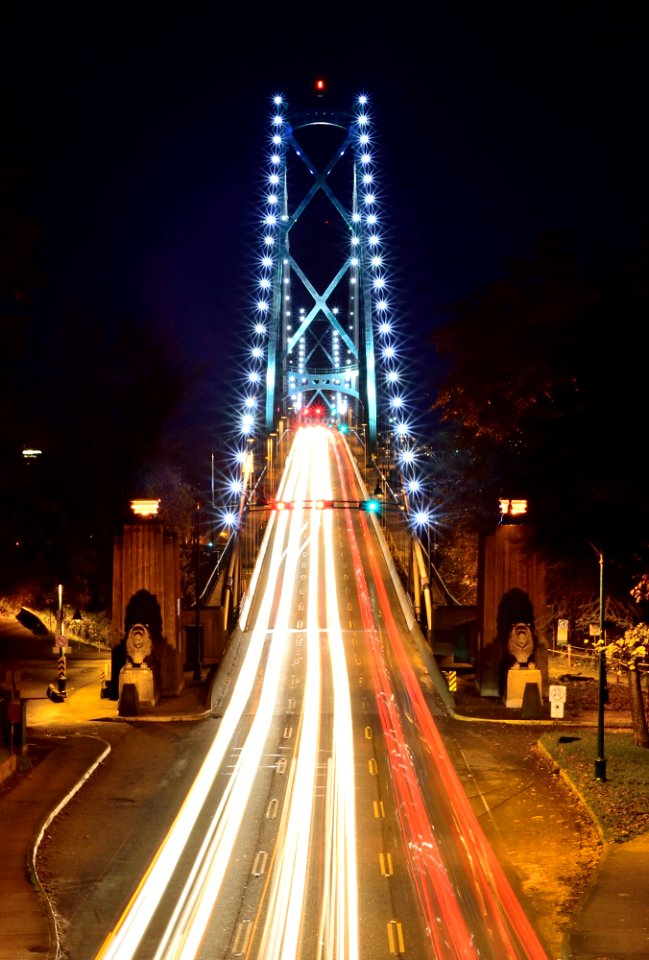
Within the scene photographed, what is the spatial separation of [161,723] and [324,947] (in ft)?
55.0

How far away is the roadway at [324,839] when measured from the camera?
1457 cm

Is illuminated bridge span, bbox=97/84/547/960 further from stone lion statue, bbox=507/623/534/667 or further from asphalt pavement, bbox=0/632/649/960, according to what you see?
stone lion statue, bbox=507/623/534/667

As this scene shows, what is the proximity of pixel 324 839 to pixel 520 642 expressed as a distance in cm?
1486

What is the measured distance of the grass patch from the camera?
19375 millimetres

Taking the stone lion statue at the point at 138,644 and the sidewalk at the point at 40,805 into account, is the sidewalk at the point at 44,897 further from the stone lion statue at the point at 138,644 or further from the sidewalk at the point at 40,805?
the stone lion statue at the point at 138,644

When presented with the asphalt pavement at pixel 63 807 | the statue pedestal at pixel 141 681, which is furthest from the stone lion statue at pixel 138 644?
the asphalt pavement at pixel 63 807

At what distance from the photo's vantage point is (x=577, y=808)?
69.6ft

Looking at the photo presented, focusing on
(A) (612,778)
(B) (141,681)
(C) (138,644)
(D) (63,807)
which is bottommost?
(D) (63,807)

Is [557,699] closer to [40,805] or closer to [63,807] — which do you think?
[63,807]

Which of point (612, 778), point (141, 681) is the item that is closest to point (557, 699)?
point (612, 778)

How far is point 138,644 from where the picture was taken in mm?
33000

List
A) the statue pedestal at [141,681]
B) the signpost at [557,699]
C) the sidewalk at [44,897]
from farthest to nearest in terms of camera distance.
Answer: the statue pedestal at [141,681] < the signpost at [557,699] < the sidewalk at [44,897]

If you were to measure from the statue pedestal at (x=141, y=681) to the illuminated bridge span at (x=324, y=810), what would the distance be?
185cm

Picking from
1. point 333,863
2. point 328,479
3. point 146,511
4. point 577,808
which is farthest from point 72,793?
point 328,479
